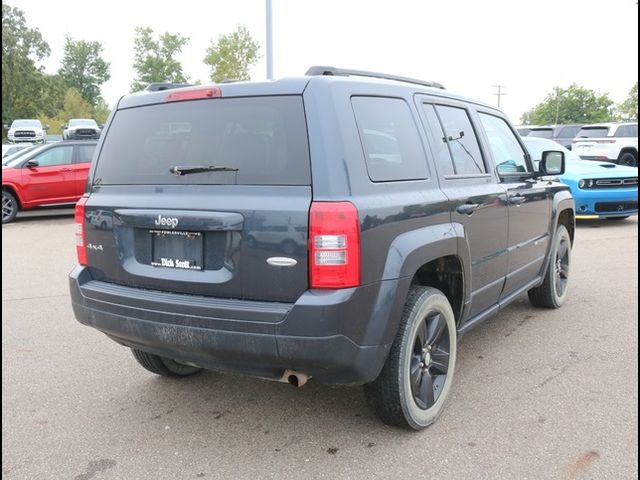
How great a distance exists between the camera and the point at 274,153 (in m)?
2.77

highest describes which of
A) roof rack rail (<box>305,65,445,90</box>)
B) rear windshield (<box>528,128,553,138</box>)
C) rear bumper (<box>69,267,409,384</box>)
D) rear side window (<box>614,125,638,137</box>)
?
rear windshield (<box>528,128,553,138</box>)

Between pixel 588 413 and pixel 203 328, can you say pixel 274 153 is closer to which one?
pixel 203 328

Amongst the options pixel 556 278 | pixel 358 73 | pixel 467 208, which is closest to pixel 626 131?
pixel 556 278

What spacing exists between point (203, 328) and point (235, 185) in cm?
69

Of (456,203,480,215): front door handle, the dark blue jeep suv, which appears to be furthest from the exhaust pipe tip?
(456,203,480,215): front door handle

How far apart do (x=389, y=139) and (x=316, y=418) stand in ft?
5.32

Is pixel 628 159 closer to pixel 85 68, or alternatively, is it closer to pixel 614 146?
pixel 614 146

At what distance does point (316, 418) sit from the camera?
11.1 feet

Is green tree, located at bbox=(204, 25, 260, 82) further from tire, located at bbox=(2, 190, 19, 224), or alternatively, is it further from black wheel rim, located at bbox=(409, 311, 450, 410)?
black wheel rim, located at bbox=(409, 311, 450, 410)

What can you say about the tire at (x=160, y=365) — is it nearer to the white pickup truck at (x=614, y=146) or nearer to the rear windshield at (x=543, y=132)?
the white pickup truck at (x=614, y=146)

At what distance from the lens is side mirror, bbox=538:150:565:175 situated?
16.6 feet

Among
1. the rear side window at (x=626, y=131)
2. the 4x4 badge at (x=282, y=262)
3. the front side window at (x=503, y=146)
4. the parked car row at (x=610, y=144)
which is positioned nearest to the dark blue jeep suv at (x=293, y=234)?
the 4x4 badge at (x=282, y=262)

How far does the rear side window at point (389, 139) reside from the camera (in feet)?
9.46

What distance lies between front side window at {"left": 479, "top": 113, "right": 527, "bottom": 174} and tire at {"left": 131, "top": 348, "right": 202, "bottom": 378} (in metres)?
2.61
